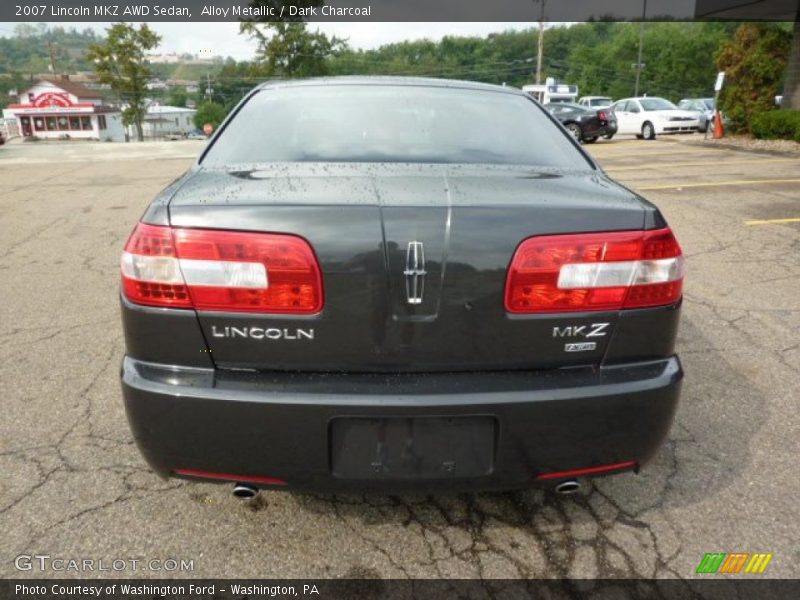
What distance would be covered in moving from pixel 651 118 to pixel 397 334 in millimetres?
22326

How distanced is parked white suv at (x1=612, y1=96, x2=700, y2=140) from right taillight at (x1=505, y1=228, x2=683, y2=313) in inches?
843

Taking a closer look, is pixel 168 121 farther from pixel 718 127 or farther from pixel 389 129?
pixel 389 129

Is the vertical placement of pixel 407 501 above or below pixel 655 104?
below

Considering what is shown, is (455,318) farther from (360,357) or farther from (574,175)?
(574,175)

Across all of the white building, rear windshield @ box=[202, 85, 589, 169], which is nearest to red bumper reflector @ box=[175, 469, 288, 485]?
rear windshield @ box=[202, 85, 589, 169]

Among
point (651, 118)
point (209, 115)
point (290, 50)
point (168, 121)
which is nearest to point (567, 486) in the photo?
point (651, 118)

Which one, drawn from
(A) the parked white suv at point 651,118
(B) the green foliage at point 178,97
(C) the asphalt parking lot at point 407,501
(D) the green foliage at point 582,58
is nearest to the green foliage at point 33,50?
(B) the green foliage at point 178,97

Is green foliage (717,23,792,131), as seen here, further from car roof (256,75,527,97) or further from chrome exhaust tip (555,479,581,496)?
chrome exhaust tip (555,479,581,496)

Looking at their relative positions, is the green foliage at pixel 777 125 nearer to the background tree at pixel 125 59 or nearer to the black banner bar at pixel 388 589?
the black banner bar at pixel 388 589

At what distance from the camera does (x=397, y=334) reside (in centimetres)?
164

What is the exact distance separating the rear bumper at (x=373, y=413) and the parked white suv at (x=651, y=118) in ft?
70.8

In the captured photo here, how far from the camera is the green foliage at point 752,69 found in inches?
696

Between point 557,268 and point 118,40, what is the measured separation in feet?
186

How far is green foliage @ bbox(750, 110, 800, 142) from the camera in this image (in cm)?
1572
